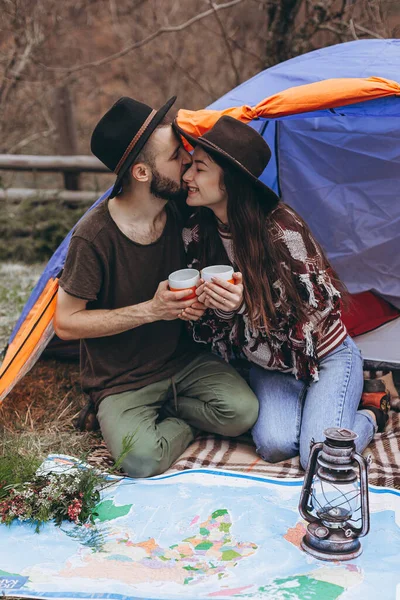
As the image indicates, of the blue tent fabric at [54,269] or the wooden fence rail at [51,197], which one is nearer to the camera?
the blue tent fabric at [54,269]

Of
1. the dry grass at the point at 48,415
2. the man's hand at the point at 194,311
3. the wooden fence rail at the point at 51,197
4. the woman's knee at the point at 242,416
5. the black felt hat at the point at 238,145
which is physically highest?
the black felt hat at the point at 238,145

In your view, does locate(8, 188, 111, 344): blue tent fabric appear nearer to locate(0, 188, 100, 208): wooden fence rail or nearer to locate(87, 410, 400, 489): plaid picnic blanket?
locate(87, 410, 400, 489): plaid picnic blanket

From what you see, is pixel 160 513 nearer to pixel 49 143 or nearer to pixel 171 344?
pixel 171 344

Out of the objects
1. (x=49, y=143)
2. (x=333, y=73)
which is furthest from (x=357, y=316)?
(x=49, y=143)

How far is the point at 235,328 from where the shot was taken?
8.66 ft

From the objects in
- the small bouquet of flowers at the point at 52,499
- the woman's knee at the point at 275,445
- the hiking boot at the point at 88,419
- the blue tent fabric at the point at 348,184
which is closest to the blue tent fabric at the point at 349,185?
the blue tent fabric at the point at 348,184

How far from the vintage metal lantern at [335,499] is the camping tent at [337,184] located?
1251 mm

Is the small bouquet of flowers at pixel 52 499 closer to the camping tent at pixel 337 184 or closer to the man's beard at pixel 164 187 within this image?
the camping tent at pixel 337 184

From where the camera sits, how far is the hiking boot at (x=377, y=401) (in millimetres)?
2820

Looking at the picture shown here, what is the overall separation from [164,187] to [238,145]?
32cm

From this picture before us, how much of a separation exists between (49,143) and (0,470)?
235 inches

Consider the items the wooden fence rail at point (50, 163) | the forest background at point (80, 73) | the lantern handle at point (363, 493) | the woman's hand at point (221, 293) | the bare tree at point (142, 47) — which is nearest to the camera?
the lantern handle at point (363, 493)

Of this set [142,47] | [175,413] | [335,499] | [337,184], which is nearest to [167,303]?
[175,413]

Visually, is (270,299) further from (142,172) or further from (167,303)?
(142,172)
